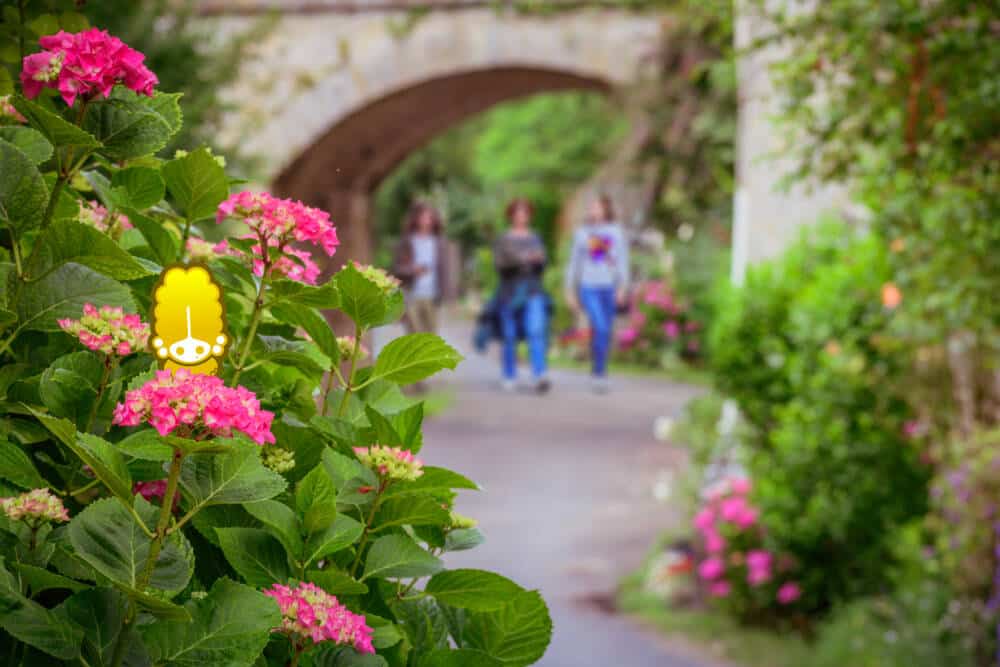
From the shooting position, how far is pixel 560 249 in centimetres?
1919

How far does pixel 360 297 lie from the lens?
1119 mm

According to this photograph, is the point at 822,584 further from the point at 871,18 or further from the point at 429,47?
the point at 429,47

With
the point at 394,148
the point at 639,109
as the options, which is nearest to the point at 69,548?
the point at 639,109

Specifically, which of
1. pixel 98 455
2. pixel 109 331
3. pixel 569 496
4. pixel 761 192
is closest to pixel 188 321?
pixel 109 331

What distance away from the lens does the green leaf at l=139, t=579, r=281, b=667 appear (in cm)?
90

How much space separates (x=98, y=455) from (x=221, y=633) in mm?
142

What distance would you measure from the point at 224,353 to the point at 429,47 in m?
12.2

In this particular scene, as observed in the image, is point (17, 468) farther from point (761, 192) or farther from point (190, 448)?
point (761, 192)

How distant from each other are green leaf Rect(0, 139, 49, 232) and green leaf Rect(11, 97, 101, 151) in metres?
0.02

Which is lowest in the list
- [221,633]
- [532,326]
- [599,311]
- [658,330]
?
[658,330]

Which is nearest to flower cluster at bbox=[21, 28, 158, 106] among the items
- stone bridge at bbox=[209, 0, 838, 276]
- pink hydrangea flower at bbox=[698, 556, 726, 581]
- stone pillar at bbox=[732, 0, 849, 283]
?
pink hydrangea flower at bbox=[698, 556, 726, 581]

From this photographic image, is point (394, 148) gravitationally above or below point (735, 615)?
above

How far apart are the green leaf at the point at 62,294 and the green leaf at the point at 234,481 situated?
0.18 m

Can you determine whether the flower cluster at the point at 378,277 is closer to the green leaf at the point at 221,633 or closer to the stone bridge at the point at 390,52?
the green leaf at the point at 221,633
